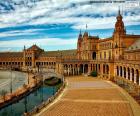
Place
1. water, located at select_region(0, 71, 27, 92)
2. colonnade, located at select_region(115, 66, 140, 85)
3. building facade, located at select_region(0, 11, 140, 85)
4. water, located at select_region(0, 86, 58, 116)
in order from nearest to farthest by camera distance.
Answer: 1. water, located at select_region(0, 86, 58, 116)
2. colonnade, located at select_region(115, 66, 140, 85)
3. building facade, located at select_region(0, 11, 140, 85)
4. water, located at select_region(0, 71, 27, 92)

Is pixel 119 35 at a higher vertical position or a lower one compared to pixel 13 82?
higher

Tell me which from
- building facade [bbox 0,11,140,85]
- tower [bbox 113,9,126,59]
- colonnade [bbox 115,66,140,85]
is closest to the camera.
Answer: colonnade [bbox 115,66,140,85]

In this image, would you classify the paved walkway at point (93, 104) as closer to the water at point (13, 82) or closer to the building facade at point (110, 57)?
the building facade at point (110, 57)

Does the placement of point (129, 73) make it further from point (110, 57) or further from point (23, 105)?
point (23, 105)

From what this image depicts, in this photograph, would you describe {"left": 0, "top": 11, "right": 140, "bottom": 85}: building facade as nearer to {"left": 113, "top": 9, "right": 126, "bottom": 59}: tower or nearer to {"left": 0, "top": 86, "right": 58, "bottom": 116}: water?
{"left": 113, "top": 9, "right": 126, "bottom": 59}: tower

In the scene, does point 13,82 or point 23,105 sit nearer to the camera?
point 23,105

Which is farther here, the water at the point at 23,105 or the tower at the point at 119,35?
the tower at the point at 119,35

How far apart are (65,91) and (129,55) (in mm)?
34266

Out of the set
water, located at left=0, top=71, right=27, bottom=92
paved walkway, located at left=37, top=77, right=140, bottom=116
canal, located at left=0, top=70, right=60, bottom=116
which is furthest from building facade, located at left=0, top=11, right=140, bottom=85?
canal, located at left=0, top=70, right=60, bottom=116

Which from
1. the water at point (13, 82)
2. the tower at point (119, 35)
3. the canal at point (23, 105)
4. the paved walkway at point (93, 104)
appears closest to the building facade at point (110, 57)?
the tower at point (119, 35)

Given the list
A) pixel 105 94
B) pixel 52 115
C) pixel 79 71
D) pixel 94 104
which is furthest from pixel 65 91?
pixel 79 71

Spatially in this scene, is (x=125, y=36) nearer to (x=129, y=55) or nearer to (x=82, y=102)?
(x=129, y=55)

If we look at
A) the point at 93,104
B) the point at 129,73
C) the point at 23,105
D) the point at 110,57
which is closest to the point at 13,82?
the point at 110,57

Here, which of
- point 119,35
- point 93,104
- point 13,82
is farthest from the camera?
point 119,35
